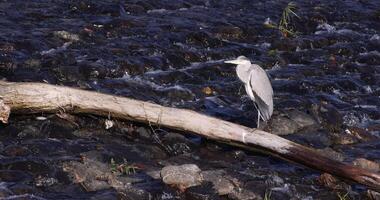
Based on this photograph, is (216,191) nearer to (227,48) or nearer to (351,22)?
(227,48)

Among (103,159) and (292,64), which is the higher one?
(103,159)

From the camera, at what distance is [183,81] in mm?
11875

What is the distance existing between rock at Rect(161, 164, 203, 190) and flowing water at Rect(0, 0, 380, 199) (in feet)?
0.41

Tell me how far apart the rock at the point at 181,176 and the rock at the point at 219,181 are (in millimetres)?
125

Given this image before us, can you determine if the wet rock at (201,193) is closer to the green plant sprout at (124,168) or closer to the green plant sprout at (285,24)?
the green plant sprout at (124,168)

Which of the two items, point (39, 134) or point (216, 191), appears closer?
point (216, 191)

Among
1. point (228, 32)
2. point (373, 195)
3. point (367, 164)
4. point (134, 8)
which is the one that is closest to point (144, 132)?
point (367, 164)

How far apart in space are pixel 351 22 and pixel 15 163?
1111 cm

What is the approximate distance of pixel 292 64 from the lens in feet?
44.7

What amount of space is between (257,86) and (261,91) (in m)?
0.09

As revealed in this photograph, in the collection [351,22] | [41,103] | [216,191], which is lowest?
[351,22]

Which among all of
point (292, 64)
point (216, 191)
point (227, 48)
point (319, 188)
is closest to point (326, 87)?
point (292, 64)

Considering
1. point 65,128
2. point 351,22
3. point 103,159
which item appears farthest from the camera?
point 351,22

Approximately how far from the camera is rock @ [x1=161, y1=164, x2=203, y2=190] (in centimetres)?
780
